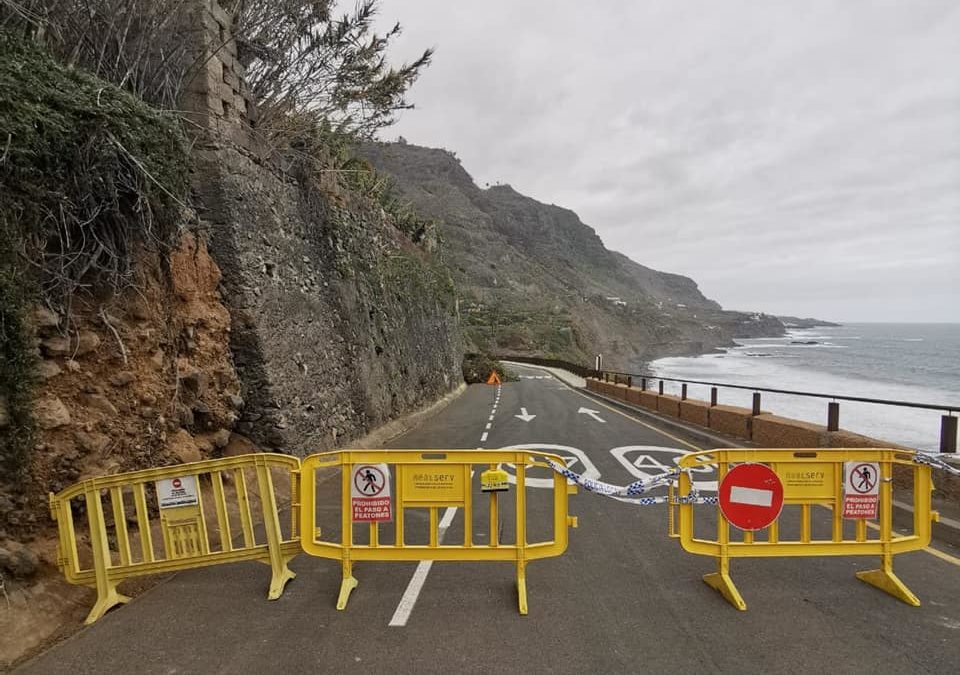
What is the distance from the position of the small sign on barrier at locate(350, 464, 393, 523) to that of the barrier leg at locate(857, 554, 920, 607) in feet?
13.5

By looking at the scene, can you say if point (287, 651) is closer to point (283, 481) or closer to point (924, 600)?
point (283, 481)

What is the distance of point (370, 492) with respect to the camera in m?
4.74

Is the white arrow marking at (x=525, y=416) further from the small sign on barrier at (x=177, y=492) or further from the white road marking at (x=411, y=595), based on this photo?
the small sign on barrier at (x=177, y=492)

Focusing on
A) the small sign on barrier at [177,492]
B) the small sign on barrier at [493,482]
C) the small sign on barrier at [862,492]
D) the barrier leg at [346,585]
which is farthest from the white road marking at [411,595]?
the small sign on barrier at [862,492]

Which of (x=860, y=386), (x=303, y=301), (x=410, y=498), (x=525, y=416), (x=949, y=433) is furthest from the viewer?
(x=860, y=386)

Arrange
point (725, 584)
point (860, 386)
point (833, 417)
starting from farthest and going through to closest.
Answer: point (860, 386) < point (833, 417) < point (725, 584)

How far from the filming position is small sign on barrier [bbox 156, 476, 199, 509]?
473cm

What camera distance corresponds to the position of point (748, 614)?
4.21 m

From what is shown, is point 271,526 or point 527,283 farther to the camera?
point 527,283

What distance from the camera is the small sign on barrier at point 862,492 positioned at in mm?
4766

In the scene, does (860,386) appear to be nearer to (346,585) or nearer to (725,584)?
(725,584)

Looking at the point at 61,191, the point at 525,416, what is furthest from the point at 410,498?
the point at 525,416

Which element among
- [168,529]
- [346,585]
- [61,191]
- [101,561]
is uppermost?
[61,191]

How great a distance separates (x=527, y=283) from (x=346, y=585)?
10747 centimetres
